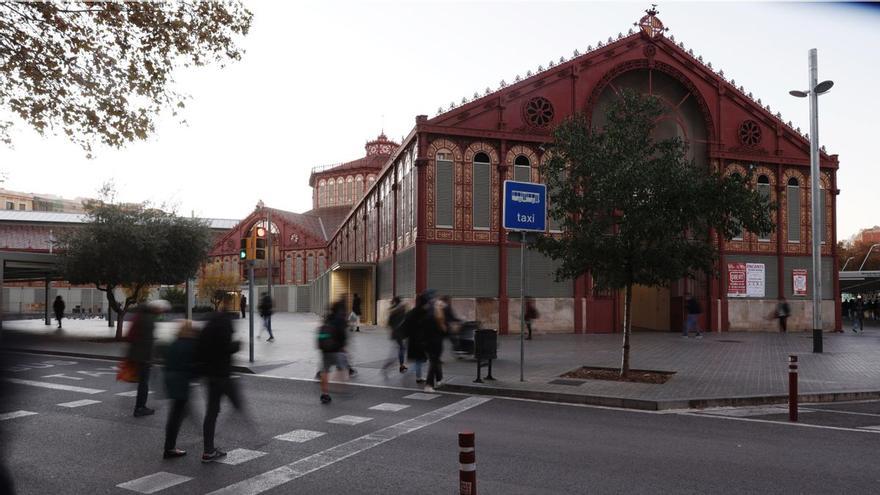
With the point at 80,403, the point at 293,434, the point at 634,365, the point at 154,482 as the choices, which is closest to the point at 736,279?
the point at 634,365

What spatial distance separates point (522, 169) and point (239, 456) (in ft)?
74.4

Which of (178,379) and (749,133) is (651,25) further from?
(178,379)

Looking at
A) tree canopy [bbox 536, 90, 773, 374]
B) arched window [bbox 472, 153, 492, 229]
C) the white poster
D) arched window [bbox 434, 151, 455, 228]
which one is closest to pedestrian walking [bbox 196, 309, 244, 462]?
tree canopy [bbox 536, 90, 773, 374]

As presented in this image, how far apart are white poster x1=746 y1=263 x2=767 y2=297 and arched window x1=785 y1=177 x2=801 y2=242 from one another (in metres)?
2.50

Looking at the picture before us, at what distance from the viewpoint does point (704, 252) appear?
14.1 metres

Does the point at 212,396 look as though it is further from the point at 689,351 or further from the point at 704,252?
the point at 689,351

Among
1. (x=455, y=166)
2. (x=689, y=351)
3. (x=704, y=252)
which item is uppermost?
(x=455, y=166)

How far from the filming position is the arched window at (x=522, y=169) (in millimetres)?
28438

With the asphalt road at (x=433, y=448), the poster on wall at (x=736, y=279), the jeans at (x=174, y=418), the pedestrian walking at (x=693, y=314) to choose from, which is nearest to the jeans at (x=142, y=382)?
the asphalt road at (x=433, y=448)

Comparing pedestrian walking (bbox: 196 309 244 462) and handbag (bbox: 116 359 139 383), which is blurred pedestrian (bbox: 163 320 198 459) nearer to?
pedestrian walking (bbox: 196 309 244 462)

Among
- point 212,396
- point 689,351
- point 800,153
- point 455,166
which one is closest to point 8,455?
point 212,396

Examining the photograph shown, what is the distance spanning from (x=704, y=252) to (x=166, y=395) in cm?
1106

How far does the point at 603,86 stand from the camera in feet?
99.0

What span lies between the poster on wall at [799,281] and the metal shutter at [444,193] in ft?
57.9
